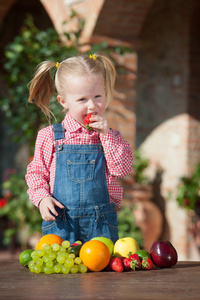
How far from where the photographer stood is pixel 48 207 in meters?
1.85

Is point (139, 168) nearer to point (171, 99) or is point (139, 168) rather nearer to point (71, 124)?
point (171, 99)

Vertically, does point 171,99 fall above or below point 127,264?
above

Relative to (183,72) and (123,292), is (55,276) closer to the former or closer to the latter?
(123,292)

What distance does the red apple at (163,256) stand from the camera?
172cm

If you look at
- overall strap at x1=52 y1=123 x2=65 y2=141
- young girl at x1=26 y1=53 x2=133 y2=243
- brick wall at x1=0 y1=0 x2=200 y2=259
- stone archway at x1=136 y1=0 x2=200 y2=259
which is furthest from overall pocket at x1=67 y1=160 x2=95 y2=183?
stone archway at x1=136 y1=0 x2=200 y2=259

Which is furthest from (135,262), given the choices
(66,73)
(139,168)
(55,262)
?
(139,168)

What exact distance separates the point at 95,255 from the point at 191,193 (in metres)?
4.06

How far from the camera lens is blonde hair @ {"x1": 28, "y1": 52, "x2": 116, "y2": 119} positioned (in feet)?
6.60

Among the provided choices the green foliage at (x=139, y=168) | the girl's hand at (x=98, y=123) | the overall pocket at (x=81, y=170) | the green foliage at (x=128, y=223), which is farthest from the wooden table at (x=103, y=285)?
the green foliage at (x=139, y=168)

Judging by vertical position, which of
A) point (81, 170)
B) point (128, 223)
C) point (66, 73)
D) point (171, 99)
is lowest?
point (128, 223)

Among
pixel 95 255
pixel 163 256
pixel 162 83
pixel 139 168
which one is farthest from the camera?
pixel 162 83

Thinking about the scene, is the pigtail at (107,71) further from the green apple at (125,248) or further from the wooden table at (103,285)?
the wooden table at (103,285)

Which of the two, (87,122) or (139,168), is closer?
(87,122)

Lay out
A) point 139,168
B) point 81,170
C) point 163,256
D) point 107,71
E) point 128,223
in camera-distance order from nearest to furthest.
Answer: point 163,256, point 81,170, point 107,71, point 128,223, point 139,168
